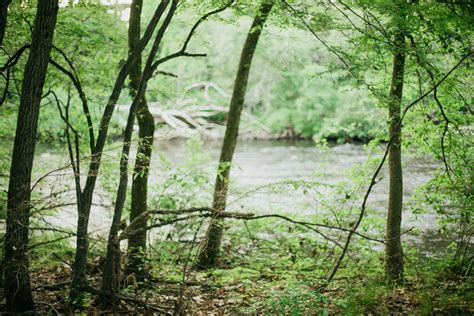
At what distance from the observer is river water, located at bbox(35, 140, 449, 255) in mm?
9062

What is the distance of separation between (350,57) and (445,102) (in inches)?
64.1

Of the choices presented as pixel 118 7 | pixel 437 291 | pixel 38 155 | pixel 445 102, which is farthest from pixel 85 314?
pixel 38 155

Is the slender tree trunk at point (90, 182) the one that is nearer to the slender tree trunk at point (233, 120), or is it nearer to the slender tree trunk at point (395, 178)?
the slender tree trunk at point (233, 120)

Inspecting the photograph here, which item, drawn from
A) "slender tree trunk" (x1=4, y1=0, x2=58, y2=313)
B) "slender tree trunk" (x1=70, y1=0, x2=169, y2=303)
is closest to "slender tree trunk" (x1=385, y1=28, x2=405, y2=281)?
"slender tree trunk" (x1=70, y1=0, x2=169, y2=303)

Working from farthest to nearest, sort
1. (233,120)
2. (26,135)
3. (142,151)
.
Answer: (233,120) < (142,151) < (26,135)

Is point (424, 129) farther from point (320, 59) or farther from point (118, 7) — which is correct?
point (320, 59)

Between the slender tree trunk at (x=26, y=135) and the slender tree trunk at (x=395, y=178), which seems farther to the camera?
the slender tree trunk at (x=395, y=178)

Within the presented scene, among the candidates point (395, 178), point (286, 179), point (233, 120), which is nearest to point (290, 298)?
point (395, 178)

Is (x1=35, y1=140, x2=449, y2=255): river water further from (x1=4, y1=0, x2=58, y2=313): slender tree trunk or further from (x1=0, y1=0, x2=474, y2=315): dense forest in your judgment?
(x1=4, y1=0, x2=58, y2=313): slender tree trunk

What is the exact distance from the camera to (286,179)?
12188 millimetres

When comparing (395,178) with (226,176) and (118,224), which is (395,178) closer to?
(226,176)

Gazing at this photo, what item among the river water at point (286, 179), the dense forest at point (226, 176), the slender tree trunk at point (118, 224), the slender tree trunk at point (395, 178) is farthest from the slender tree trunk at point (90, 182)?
the slender tree trunk at point (395, 178)

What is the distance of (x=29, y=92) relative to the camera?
511 cm

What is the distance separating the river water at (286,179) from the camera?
9.06 m
